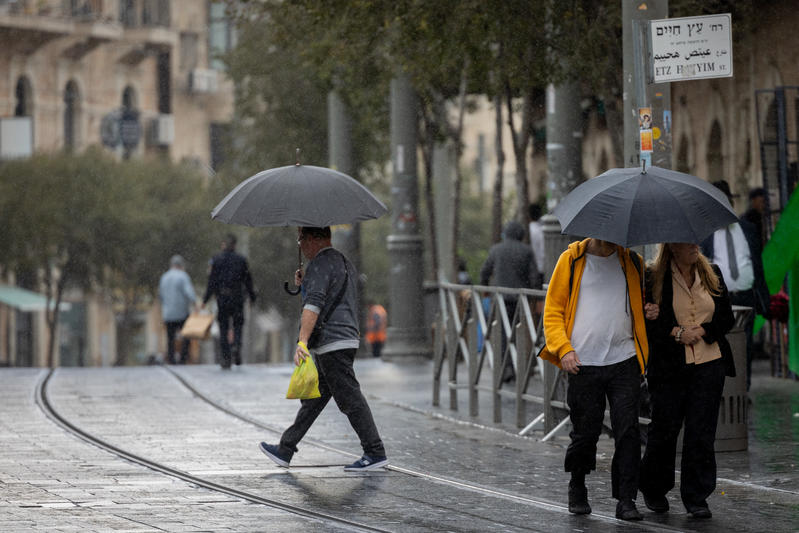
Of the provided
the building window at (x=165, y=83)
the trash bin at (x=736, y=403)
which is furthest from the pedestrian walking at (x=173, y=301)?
the building window at (x=165, y=83)

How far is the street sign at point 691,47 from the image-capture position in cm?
1042

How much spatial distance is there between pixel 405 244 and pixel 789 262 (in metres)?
7.63

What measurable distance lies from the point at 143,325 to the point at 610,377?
1747 inches

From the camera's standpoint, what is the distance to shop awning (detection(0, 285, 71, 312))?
44.3 metres

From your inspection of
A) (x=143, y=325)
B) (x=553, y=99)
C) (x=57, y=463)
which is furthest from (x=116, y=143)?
(x=57, y=463)

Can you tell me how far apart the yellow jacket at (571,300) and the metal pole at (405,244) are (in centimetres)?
1302

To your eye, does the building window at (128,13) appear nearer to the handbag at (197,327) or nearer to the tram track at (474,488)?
the handbag at (197,327)

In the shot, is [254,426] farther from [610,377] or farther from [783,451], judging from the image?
[610,377]

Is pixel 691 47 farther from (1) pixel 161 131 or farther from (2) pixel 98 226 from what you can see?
(1) pixel 161 131

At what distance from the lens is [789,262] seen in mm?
15008

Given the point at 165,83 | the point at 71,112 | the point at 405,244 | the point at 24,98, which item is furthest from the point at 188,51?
the point at 405,244

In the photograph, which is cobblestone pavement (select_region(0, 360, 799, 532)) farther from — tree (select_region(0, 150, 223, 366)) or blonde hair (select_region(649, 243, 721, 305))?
tree (select_region(0, 150, 223, 366))

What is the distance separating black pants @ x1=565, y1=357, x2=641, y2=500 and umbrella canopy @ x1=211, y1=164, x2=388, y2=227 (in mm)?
2105

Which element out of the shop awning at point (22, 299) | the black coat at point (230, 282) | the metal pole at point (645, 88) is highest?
the metal pole at point (645, 88)
